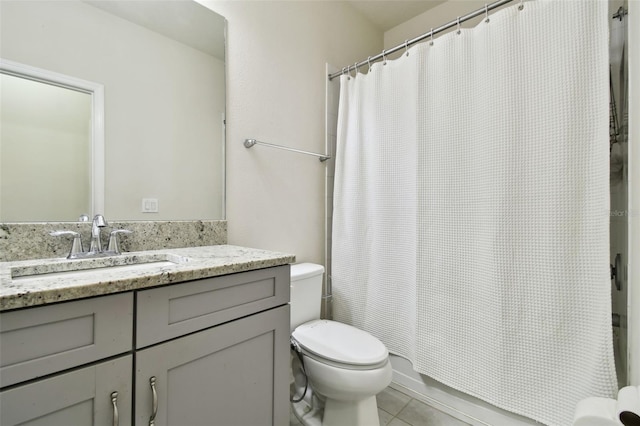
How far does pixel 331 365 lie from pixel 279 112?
4.30 feet

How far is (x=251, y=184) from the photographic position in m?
1.49

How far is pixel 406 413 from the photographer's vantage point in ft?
4.83

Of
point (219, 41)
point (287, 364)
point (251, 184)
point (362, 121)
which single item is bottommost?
point (287, 364)

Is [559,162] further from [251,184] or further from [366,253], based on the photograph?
[251,184]

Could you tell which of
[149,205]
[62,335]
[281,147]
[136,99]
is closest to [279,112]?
[281,147]

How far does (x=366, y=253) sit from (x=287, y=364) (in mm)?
881

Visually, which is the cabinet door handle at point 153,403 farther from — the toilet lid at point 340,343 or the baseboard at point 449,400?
the baseboard at point 449,400

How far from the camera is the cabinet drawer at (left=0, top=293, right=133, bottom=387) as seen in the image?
0.54 metres

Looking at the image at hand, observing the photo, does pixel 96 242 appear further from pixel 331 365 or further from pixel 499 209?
pixel 499 209

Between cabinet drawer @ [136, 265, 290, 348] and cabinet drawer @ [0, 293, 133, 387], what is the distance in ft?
0.14

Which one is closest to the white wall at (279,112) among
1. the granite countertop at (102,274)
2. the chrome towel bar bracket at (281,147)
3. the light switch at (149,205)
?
the chrome towel bar bracket at (281,147)

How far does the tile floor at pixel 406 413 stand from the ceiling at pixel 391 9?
251 centimetres

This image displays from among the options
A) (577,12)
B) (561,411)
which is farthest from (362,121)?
(561,411)

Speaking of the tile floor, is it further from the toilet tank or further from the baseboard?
the toilet tank
